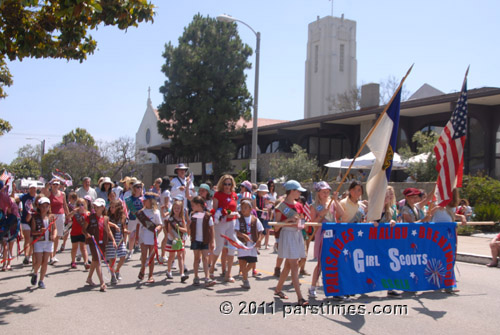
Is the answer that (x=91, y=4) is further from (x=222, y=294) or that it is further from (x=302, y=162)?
(x=302, y=162)

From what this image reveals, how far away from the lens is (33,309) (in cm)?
704

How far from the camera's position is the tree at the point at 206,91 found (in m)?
38.0

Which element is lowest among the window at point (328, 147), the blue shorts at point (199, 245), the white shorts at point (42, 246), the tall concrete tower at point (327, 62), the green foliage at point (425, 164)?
the white shorts at point (42, 246)

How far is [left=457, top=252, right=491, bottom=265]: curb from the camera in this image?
1165 centimetres

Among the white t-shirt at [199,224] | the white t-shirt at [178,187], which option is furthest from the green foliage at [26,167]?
the white t-shirt at [199,224]

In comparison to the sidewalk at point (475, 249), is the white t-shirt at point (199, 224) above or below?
above

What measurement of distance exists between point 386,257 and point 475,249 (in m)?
7.23

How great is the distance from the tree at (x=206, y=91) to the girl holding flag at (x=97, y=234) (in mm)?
29280

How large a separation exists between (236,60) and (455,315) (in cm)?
3444

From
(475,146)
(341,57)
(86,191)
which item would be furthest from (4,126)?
(341,57)

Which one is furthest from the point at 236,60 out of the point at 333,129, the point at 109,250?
the point at 109,250

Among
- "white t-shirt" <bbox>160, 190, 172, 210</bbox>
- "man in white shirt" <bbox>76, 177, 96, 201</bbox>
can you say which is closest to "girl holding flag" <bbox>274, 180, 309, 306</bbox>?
"white t-shirt" <bbox>160, 190, 172, 210</bbox>

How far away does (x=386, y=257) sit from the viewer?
24.4ft

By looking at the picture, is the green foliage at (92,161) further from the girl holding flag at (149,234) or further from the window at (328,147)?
the girl holding flag at (149,234)
